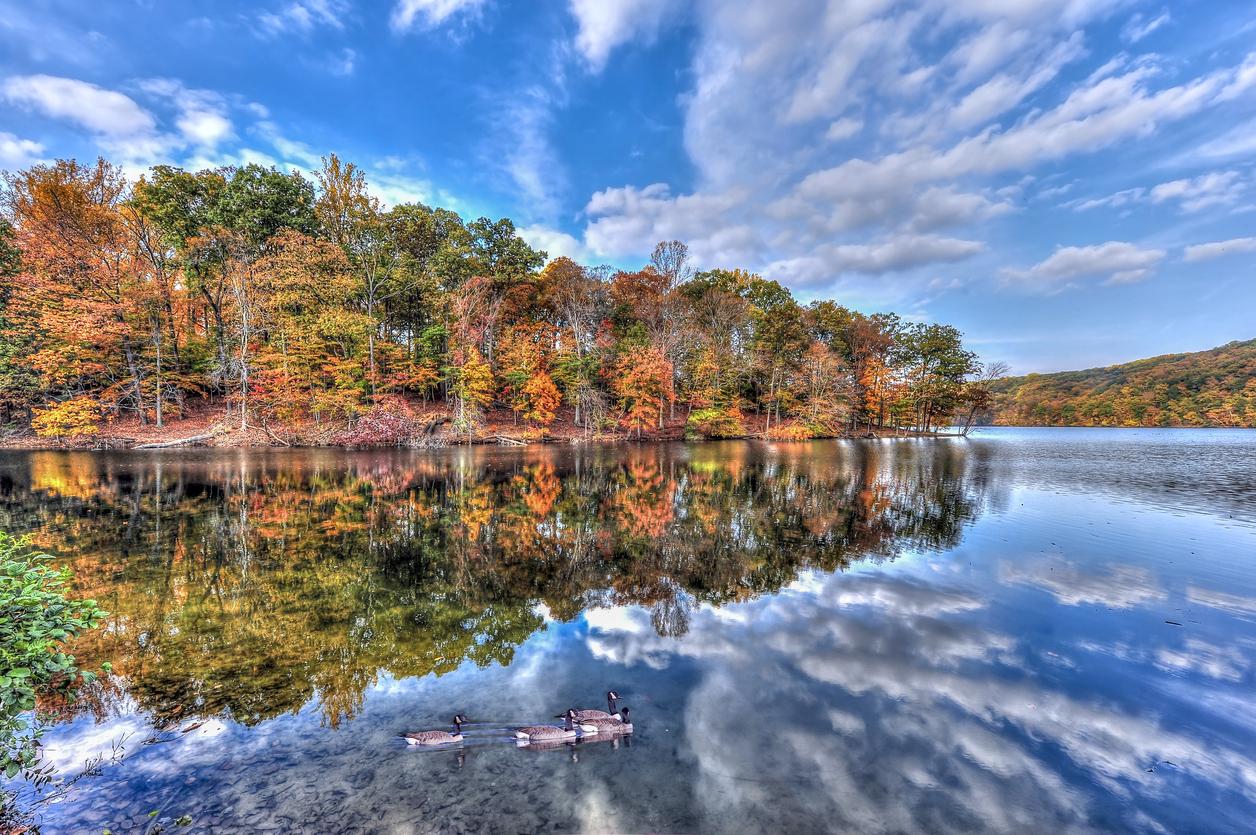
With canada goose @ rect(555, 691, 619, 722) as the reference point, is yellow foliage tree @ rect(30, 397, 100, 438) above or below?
above

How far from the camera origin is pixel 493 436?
112ft

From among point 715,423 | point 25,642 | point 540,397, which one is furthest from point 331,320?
point 25,642

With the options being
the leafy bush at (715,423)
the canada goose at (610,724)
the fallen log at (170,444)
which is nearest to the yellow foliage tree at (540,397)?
the leafy bush at (715,423)

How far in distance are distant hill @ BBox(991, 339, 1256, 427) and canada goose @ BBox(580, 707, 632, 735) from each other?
374 feet

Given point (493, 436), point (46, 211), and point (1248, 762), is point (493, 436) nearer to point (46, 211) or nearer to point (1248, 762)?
point (46, 211)

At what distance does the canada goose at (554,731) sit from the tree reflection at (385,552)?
1642 mm

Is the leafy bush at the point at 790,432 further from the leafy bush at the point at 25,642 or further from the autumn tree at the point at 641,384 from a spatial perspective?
the leafy bush at the point at 25,642

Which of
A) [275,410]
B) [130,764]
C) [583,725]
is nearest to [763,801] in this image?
[583,725]

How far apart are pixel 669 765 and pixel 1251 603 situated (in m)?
10.6

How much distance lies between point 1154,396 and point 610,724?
383 ft

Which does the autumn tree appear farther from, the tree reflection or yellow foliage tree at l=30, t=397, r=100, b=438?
yellow foliage tree at l=30, t=397, r=100, b=438

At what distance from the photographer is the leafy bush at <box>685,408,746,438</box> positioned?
→ 3938 centimetres

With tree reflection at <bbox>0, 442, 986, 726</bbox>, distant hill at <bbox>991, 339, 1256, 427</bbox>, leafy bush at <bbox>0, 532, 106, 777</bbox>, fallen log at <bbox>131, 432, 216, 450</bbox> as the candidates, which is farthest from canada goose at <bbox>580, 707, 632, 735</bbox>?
distant hill at <bbox>991, 339, 1256, 427</bbox>

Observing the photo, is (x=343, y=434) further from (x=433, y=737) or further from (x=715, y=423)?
(x=433, y=737)
